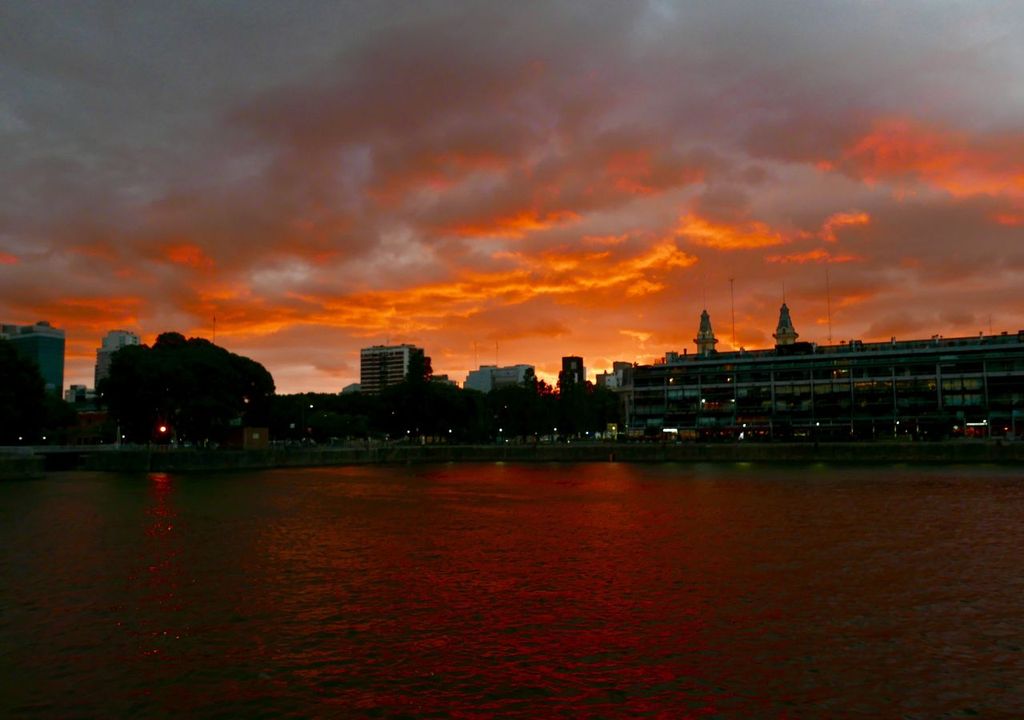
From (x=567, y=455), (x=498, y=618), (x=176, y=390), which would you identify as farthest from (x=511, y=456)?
(x=498, y=618)

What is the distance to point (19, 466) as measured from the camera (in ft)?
351

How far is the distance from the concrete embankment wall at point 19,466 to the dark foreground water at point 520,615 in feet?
176

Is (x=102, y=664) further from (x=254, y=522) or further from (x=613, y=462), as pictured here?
(x=613, y=462)

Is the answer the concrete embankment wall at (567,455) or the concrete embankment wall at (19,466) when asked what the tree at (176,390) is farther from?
the concrete embankment wall at (19,466)

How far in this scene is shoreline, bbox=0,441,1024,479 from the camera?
13100 centimetres

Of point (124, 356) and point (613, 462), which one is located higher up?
point (124, 356)

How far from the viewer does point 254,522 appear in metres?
57.3

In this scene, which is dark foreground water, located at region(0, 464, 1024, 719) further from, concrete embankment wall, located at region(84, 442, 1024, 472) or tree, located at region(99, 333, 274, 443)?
concrete embankment wall, located at region(84, 442, 1024, 472)

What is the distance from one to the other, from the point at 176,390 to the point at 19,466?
28.1 m

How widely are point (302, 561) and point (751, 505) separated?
1532 inches

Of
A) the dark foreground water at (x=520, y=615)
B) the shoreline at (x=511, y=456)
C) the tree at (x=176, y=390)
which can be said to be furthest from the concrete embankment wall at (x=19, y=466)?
the dark foreground water at (x=520, y=615)

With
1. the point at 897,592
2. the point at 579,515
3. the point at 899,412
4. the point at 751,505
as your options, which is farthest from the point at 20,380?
the point at 899,412

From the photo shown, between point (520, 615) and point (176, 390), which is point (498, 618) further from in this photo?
point (176, 390)

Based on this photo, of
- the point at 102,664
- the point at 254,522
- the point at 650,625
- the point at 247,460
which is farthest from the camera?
the point at 247,460
